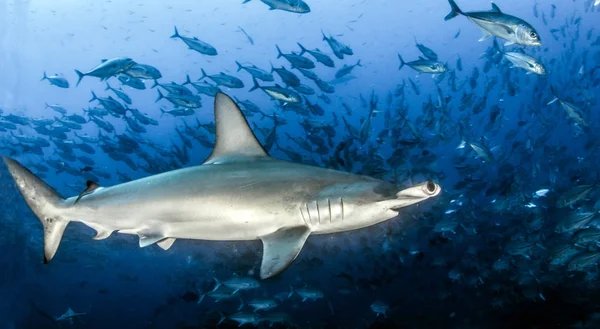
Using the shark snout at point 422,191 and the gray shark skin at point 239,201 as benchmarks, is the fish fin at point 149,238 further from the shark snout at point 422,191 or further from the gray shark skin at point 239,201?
the shark snout at point 422,191

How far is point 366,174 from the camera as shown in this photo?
8.55 m

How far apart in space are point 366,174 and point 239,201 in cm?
629

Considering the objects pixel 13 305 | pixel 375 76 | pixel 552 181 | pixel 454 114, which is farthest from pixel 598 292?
pixel 454 114

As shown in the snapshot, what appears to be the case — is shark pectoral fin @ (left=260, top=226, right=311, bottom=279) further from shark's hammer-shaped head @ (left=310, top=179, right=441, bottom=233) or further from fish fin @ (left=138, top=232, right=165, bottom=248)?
fish fin @ (left=138, top=232, right=165, bottom=248)

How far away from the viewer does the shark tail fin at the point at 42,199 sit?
3059 mm

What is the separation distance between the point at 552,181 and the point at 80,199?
45.9ft

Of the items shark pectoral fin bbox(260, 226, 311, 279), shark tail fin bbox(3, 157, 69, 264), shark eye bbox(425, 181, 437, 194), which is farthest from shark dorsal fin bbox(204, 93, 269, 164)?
shark eye bbox(425, 181, 437, 194)

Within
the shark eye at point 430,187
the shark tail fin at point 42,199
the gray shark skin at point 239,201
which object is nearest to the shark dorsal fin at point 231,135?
the gray shark skin at point 239,201

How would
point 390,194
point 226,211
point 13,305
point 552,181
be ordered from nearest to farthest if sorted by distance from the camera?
1. point 390,194
2. point 226,211
3. point 552,181
4. point 13,305

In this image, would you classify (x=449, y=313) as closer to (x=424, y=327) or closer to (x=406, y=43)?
(x=424, y=327)

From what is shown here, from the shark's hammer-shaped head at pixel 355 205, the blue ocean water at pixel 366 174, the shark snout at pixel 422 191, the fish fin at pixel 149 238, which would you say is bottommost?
the blue ocean water at pixel 366 174

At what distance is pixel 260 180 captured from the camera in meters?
2.60

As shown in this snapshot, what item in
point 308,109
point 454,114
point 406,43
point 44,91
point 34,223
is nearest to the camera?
point 308,109

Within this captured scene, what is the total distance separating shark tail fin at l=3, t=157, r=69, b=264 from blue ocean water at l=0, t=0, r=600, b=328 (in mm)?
325
